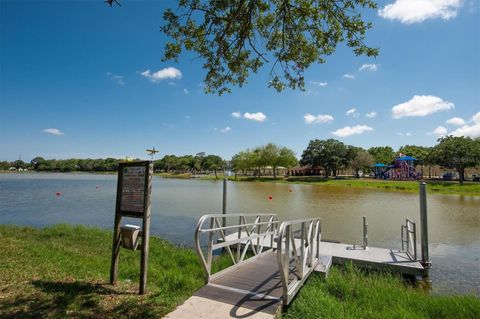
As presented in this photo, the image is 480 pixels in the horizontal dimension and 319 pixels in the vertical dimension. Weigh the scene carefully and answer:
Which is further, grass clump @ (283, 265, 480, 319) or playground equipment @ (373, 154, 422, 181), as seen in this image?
playground equipment @ (373, 154, 422, 181)

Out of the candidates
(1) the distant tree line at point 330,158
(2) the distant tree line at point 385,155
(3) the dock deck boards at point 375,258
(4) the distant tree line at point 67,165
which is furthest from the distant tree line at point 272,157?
(4) the distant tree line at point 67,165

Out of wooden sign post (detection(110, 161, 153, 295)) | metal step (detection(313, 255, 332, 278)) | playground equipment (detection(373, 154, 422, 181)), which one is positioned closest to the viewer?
wooden sign post (detection(110, 161, 153, 295))

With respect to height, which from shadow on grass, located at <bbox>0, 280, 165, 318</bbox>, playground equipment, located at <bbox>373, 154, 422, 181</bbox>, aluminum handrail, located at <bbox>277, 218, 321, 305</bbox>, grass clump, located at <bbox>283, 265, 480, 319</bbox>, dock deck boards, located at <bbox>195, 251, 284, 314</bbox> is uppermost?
playground equipment, located at <bbox>373, 154, 422, 181</bbox>

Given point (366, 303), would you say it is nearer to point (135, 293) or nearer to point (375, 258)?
point (375, 258)

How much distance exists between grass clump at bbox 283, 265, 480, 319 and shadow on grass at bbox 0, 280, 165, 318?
2161 millimetres

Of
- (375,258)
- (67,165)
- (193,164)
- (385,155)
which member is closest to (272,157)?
(385,155)

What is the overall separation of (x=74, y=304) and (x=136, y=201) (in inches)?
66.2

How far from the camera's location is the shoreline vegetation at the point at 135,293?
395cm

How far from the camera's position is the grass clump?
4.16 m

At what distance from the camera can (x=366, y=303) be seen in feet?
15.8

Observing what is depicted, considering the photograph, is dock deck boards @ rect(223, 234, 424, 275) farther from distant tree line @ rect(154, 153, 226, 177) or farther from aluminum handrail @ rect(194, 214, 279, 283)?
distant tree line @ rect(154, 153, 226, 177)

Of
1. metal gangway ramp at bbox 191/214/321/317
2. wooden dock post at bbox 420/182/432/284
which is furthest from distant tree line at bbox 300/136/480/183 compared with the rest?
metal gangway ramp at bbox 191/214/321/317

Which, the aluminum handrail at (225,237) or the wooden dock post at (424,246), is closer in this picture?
the aluminum handrail at (225,237)

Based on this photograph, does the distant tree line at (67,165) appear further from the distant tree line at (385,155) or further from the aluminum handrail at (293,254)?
the aluminum handrail at (293,254)
